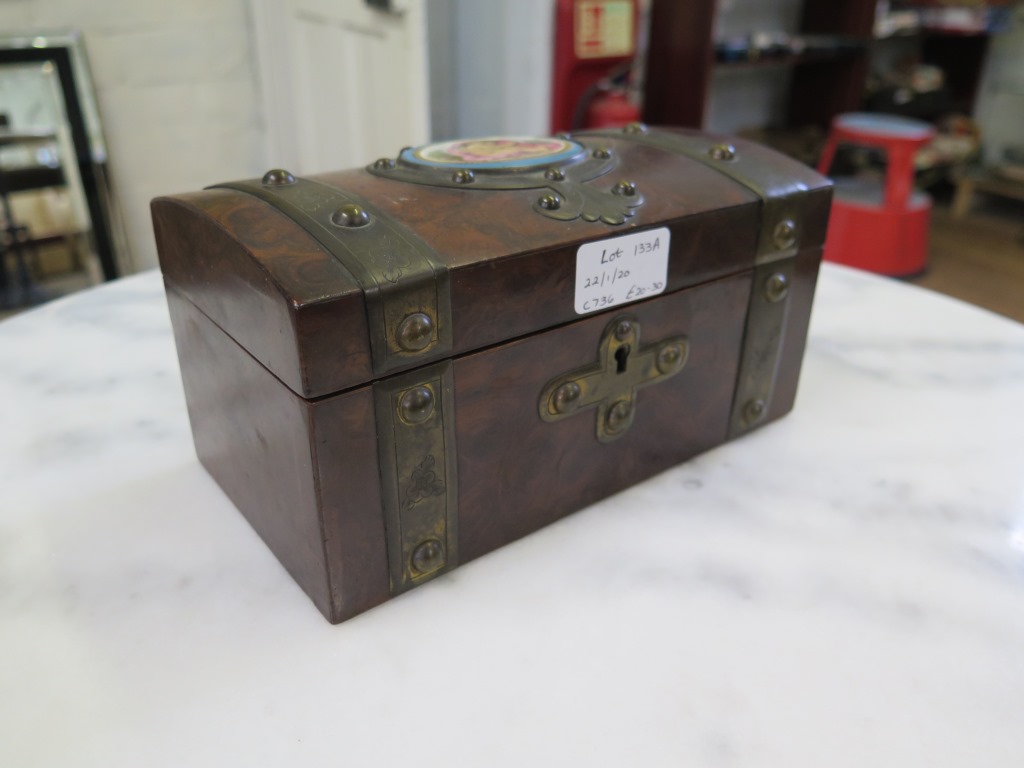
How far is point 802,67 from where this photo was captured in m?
3.26

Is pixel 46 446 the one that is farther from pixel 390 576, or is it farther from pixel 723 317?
pixel 723 317

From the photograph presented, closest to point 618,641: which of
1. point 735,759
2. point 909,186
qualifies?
point 735,759

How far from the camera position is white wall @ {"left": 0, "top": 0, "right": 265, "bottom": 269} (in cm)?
198

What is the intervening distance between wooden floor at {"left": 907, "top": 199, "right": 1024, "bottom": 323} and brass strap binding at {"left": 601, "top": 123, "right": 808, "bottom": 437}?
215cm

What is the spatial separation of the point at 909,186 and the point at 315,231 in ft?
8.01

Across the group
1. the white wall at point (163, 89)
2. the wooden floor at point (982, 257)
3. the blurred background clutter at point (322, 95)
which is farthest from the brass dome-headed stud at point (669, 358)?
the wooden floor at point (982, 257)

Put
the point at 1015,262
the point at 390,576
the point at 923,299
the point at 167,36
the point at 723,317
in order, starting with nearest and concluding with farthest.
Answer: the point at 390,576 < the point at 723,317 < the point at 923,299 < the point at 167,36 < the point at 1015,262

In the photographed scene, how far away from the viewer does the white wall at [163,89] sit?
6.50 feet

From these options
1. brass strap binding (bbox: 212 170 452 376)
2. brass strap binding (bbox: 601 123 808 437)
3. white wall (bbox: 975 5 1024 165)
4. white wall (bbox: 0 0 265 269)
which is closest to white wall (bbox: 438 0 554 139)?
white wall (bbox: 0 0 265 269)

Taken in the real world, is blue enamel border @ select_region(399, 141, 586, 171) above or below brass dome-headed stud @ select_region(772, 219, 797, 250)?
above

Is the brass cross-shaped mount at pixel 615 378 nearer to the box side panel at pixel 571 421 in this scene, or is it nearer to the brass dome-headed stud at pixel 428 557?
the box side panel at pixel 571 421

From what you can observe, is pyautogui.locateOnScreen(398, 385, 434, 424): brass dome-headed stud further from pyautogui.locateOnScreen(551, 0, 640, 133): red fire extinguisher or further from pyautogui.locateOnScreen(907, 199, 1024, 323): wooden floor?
pyautogui.locateOnScreen(907, 199, 1024, 323): wooden floor

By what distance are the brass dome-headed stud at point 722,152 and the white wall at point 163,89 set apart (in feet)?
5.78

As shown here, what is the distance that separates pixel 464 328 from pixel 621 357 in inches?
7.2
